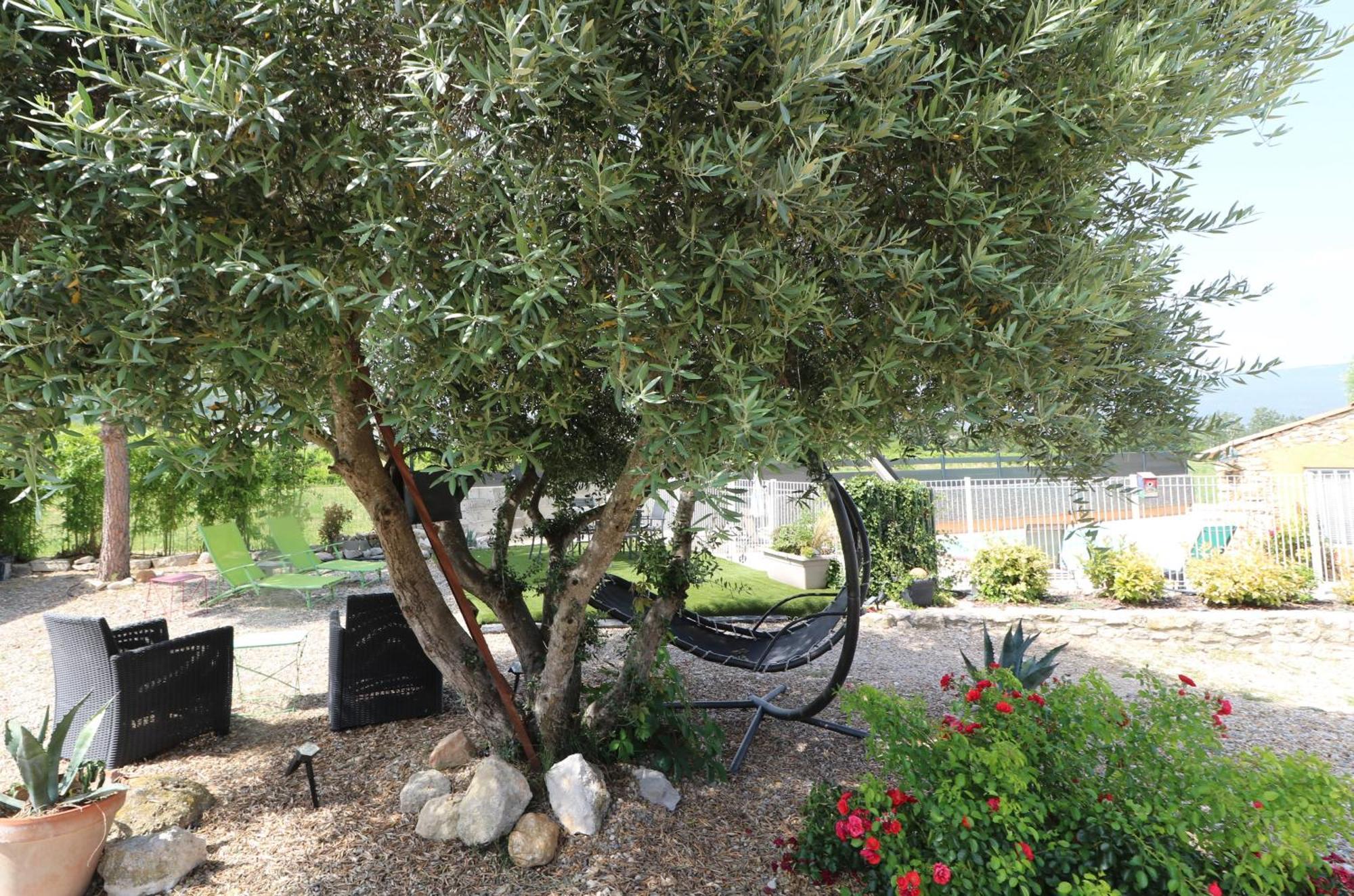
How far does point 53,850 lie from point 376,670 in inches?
83.4

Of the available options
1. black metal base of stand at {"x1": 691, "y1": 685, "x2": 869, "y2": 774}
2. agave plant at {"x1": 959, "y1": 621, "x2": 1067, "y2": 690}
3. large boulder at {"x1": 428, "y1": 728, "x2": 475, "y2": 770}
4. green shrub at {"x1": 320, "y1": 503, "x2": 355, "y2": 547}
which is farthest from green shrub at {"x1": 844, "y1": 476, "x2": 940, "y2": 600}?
green shrub at {"x1": 320, "y1": 503, "x2": 355, "y2": 547}

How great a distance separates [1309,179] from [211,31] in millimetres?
Answer: 164172

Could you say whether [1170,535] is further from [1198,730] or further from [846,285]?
[846,285]

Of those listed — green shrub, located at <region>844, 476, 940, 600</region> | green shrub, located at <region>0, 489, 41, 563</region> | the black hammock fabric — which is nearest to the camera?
the black hammock fabric

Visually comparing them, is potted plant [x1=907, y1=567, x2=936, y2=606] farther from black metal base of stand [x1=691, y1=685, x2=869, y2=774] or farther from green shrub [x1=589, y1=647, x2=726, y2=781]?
green shrub [x1=589, y1=647, x2=726, y2=781]

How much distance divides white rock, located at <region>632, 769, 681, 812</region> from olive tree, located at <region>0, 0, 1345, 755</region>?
2089 millimetres

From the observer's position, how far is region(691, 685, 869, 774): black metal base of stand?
443 centimetres

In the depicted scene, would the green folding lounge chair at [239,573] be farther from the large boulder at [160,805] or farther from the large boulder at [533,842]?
the large boulder at [533,842]

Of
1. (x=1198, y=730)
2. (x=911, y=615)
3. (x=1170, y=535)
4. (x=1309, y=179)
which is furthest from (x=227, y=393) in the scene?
(x=1309, y=179)

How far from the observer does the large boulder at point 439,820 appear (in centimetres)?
356

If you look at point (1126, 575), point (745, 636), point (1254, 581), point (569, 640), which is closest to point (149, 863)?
point (569, 640)

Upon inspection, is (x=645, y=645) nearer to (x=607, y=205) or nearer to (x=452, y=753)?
(x=452, y=753)

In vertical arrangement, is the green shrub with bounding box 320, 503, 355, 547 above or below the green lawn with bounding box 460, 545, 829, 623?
above

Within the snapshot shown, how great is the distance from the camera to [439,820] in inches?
141
